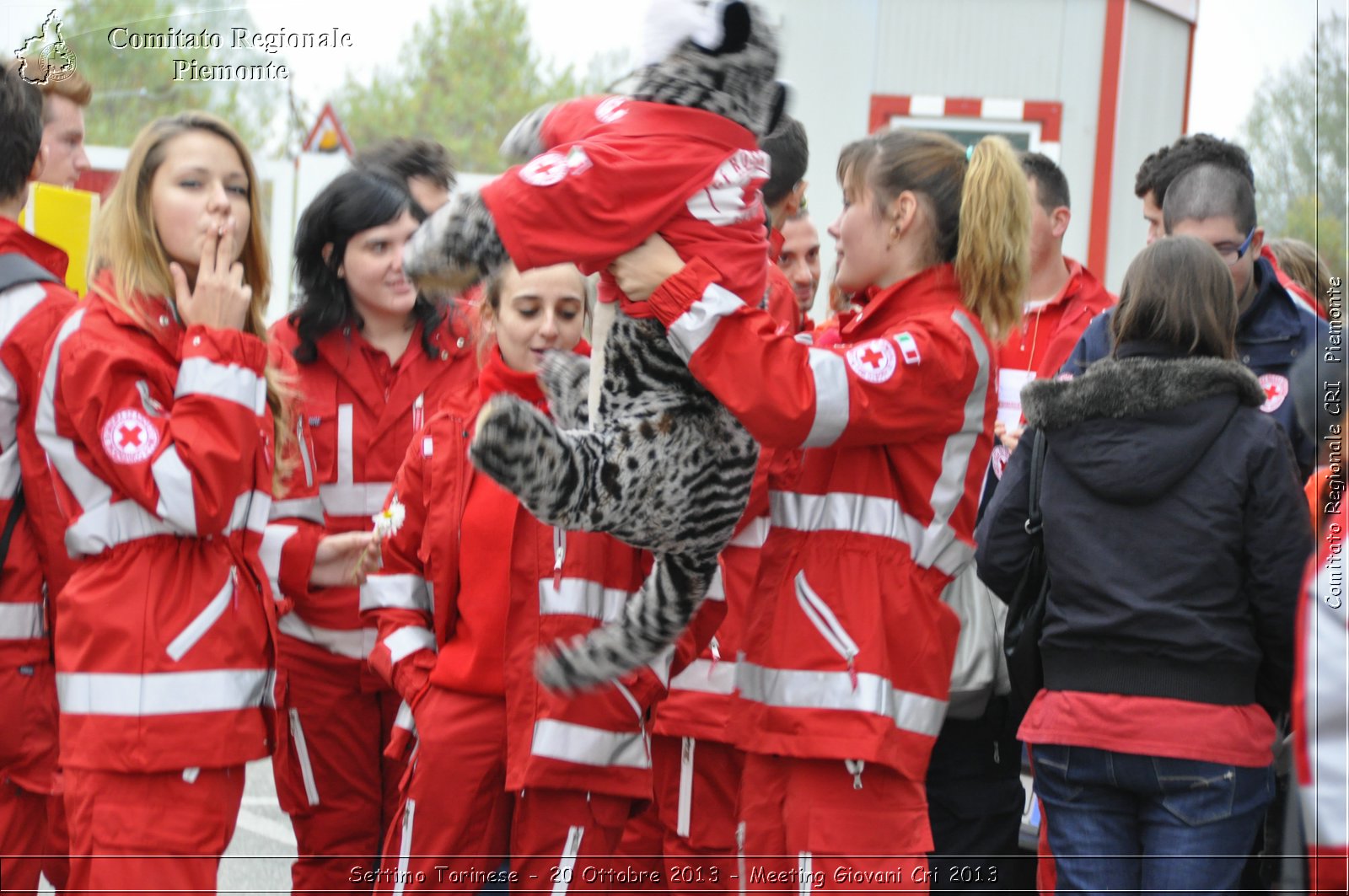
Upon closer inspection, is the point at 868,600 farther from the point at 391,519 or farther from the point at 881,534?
the point at 391,519

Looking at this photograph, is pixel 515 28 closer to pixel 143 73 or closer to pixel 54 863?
pixel 143 73

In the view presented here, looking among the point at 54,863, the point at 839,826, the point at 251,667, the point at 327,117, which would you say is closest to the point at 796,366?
the point at 839,826

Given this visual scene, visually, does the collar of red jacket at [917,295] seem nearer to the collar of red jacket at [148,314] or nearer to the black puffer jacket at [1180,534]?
the black puffer jacket at [1180,534]

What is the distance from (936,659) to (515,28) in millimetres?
23093

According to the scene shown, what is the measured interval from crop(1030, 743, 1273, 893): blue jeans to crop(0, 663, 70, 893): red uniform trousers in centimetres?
235

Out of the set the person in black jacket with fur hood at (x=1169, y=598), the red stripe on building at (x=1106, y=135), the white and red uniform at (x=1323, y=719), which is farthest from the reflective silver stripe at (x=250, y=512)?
the red stripe on building at (x=1106, y=135)

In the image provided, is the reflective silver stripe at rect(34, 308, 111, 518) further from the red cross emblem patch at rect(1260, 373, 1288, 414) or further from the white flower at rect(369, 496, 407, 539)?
the red cross emblem patch at rect(1260, 373, 1288, 414)

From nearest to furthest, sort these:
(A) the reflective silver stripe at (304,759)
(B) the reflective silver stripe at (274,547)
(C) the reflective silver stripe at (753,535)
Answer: (C) the reflective silver stripe at (753,535), (B) the reflective silver stripe at (274,547), (A) the reflective silver stripe at (304,759)

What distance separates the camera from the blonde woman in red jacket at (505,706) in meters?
3.39

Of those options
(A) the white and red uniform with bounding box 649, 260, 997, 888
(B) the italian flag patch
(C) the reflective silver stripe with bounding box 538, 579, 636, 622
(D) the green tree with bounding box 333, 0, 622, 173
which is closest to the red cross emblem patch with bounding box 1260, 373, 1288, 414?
(A) the white and red uniform with bounding box 649, 260, 997, 888

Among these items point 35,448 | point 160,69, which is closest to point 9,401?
point 35,448

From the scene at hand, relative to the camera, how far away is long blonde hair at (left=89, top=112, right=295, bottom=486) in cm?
330

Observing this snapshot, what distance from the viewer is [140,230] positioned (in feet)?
11.1

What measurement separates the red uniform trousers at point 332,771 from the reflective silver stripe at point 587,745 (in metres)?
1.05
